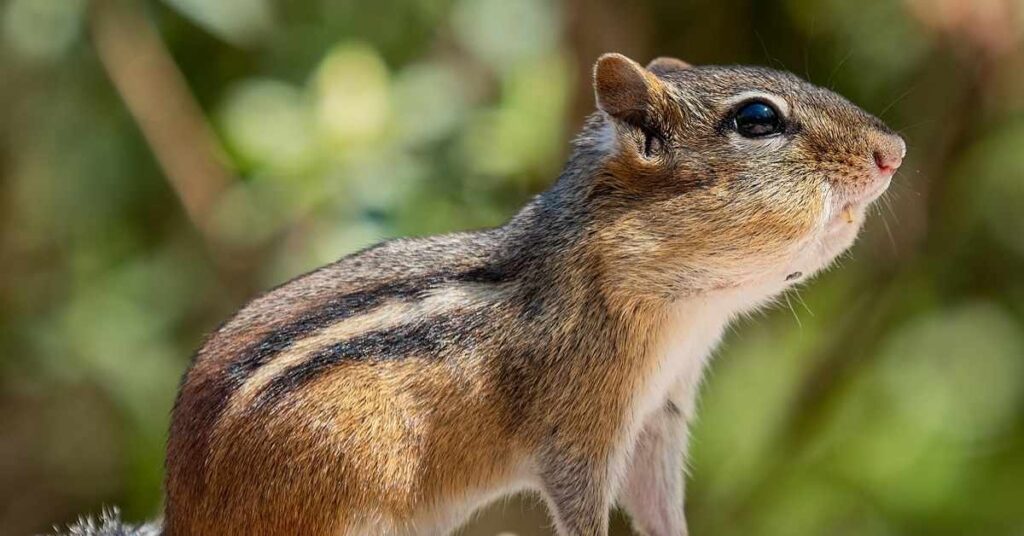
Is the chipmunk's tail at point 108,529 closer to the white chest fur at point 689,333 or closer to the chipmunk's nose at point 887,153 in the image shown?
the white chest fur at point 689,333

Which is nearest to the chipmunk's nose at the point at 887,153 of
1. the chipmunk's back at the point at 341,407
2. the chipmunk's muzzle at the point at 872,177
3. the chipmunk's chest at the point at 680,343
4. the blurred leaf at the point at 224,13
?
the chipmunk's muzzle at the point at 872,177

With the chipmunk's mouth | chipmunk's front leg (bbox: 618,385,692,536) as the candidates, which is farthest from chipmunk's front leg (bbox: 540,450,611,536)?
the chipmunk's mouth

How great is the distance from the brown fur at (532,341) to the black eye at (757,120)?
0.08ft

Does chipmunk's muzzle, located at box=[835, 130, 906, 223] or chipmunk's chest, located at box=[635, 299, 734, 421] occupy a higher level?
chipmunk's muzzle, located at box=[835, 130, 906, 223]

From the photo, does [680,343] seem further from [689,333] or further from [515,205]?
[515,205]

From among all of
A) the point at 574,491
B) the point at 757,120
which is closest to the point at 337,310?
the point at 574,491

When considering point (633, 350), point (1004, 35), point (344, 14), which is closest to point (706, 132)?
point (633, 350)

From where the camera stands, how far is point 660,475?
2430 millimetres

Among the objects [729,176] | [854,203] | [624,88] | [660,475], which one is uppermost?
[624,88]

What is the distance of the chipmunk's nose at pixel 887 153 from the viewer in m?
2.14

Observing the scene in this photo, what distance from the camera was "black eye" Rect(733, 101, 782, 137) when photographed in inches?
86.1

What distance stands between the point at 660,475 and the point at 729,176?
0.59 metres

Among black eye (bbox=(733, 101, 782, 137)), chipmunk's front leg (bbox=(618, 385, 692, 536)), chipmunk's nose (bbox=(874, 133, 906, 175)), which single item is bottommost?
chipmunk's front leg (bbox=(618, 385, 692, 536))

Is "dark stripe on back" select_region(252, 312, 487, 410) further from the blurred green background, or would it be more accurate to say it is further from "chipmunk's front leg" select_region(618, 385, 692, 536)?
the blurred green background
